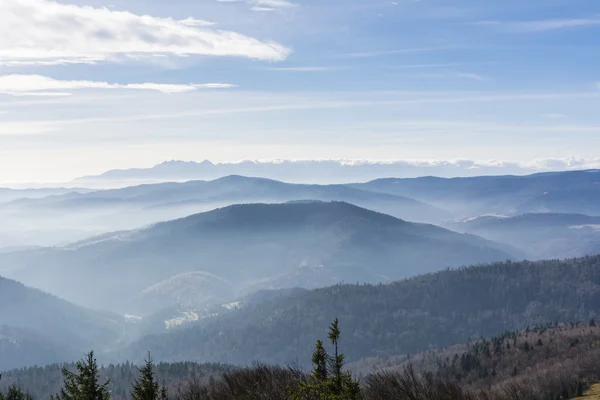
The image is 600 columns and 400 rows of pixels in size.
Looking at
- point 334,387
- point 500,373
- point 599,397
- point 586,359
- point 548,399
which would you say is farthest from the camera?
point 500,373

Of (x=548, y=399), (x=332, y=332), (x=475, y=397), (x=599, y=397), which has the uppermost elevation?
(x=332, y=332)

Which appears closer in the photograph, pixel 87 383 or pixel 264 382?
pixel 87 383

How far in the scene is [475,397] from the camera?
23.5 meters

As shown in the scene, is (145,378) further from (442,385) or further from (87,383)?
(442,385)

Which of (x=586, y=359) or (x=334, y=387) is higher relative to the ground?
(x=334, y=387)

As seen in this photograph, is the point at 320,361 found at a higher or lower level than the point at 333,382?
higher

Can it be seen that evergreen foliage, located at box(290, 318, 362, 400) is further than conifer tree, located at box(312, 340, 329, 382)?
No

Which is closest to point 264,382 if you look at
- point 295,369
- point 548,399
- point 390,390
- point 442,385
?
point 295,369

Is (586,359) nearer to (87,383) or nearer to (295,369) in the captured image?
(295,369)

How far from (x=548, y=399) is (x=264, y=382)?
24.3 meters

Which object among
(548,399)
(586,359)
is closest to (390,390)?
(548,399)

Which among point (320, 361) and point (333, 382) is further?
point (320, 361)

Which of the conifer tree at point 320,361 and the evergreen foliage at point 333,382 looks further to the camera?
the conifer tree at point 320,361

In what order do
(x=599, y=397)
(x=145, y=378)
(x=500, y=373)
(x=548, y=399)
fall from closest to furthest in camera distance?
(x=145, y=378) < (x=599, y=397) < (x=548, y=399) < (x=500, y=373)
